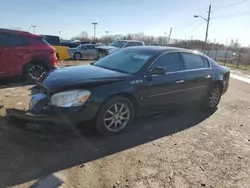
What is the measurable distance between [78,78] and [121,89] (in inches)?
29.5

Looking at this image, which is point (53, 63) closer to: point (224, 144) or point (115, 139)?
point (115, 139)

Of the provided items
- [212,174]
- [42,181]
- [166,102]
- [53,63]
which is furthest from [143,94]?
[53,63]

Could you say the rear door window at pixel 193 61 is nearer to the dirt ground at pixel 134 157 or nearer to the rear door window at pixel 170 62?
the rear door window at pixel 170 62

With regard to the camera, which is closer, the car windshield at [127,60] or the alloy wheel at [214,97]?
the car windshield at [127,60]

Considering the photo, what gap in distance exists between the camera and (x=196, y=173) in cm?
349

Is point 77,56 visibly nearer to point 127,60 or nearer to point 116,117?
point 127,60

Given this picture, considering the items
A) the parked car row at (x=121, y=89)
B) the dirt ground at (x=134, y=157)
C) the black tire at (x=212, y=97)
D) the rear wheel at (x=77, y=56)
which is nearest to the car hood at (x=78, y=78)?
the parked car row at (x=121, y=89)

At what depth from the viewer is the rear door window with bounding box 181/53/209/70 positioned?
5.62 metres

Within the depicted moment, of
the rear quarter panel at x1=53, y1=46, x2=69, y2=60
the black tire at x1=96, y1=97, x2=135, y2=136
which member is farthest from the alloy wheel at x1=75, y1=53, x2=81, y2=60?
the black tire at x1=96, y1=97, x2=135, y2=136

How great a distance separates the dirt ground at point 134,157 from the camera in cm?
321

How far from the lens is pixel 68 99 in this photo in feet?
12.9

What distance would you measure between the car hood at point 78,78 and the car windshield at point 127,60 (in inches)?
10.4

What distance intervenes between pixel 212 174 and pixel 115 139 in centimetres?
166

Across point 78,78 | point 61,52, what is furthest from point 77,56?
point 78,78
